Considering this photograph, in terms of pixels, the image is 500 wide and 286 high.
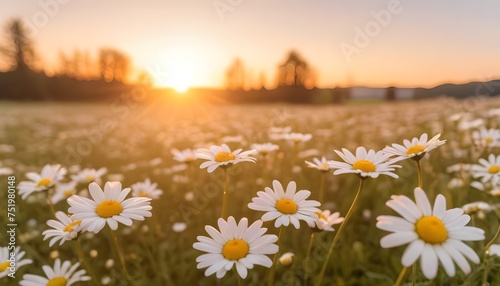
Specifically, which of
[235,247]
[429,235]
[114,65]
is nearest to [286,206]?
[235,247]

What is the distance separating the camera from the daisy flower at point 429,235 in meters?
0.87

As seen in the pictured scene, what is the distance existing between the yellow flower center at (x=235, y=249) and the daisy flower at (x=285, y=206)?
0.36 ft

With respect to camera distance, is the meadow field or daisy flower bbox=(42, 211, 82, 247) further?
the meadow field

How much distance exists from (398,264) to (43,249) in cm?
267

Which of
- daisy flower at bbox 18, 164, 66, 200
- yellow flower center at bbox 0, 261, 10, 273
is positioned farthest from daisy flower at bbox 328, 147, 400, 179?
daisy flower at bbox 18, 164, 66, 200

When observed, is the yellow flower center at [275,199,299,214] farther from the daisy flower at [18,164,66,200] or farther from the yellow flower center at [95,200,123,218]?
the daisy flower at [18,164,66,200]

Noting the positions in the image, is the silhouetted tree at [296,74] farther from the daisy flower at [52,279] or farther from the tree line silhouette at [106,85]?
the daisy flower at [52,279]

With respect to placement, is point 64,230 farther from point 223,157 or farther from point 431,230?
point 431,230

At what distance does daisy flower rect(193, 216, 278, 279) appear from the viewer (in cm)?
108

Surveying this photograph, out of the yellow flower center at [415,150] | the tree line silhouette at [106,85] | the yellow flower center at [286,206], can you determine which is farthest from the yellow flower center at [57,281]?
the tree line silhouette at [106,85]

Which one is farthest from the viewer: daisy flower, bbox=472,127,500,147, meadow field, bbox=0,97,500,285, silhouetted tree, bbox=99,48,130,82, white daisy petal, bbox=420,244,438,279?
silhouetted tree, bbox=99,48,130,82

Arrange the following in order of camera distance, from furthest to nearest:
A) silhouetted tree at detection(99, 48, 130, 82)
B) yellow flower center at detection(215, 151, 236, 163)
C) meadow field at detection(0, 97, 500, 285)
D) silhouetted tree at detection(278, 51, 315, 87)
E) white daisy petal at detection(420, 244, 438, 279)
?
silhouetted tree at detection(99, 48, 130, 82) < silhouetted tree at detection(278, 51, 315, 87) < meadow field at detection(0, 97, 500, 285) < yellow flower center at detection(215, 151, 236, 163) < white daisy petal at detection(420, 244, 438, 279)

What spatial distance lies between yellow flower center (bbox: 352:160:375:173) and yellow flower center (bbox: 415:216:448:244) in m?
0.32

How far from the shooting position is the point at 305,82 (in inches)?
1024
